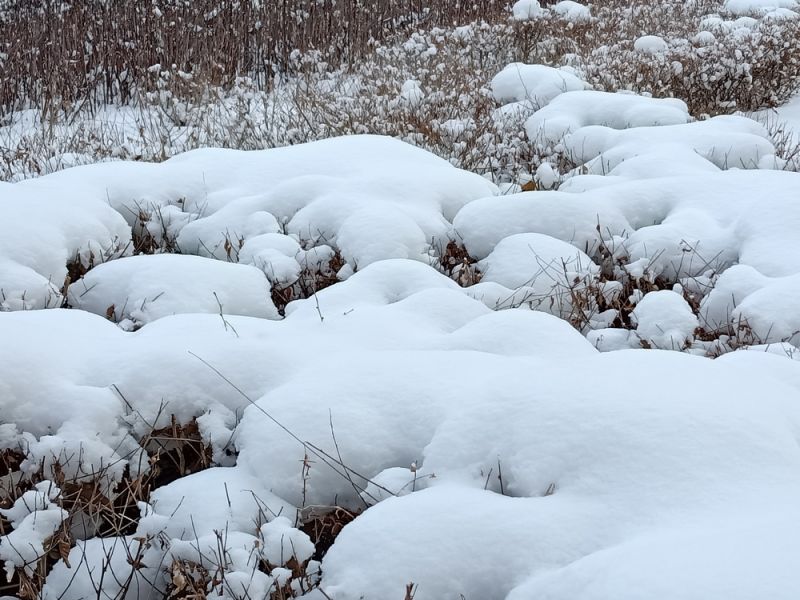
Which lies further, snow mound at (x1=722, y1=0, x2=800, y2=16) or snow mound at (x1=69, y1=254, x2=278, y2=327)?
snow mound at (x1=722, y1=0, x2=800, y2=16)

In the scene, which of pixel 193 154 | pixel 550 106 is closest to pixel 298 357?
pixel 193 154

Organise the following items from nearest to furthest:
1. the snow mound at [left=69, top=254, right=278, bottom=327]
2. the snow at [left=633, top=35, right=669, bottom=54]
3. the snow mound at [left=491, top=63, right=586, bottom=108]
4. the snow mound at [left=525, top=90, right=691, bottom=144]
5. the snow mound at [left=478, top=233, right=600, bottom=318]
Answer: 1. the snow mound at [left=69, top=254, right=278, bottom=327]
2. the snow mound at [left=478, top=233, right=600, bottom=318]
3. the snow mound at [left=525, top=90, right=691, bottom=144]
4. the snow mound at [left=491, top=63, right=586, bottom=108]
5. the snow at [left=633, top=35, right=669, bottom=54]

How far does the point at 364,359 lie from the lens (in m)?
2.14

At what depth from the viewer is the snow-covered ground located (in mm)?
1475

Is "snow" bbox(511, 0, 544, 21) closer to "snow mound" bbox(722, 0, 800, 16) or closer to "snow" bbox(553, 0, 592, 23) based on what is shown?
"snow" bbox(553, 0, 592, 23)

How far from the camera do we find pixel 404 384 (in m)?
2.01

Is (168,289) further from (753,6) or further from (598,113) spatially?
(753,6)

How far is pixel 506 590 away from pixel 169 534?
2.73ft

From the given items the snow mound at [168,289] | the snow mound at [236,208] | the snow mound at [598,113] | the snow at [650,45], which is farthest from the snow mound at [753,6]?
the snow mound at [168,289]

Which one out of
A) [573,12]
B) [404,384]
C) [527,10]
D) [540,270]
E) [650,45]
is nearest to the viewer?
[404,384]

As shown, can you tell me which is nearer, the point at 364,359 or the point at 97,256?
the point at 364,359


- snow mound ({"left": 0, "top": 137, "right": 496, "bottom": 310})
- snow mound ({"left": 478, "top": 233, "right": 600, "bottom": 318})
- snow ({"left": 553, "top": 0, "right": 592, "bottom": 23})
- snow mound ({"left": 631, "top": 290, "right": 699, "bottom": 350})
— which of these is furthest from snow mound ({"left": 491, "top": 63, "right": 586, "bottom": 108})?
snow mound ({"left": 631, "top": 290, "right": 699, "bottom": 350})

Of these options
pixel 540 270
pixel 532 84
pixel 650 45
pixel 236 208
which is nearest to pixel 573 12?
pixel 650 45

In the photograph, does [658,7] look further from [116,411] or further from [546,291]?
[116,411]
